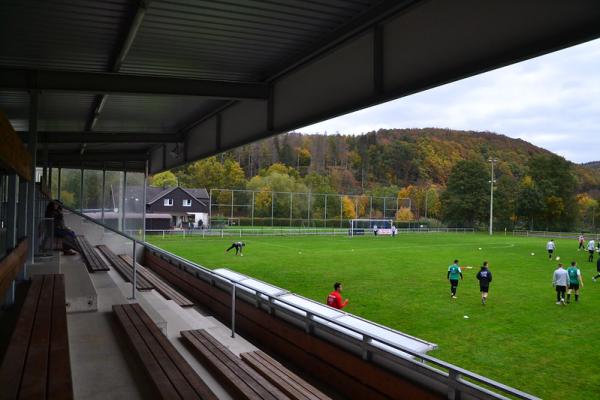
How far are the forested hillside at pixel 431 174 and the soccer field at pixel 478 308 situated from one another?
172 feet

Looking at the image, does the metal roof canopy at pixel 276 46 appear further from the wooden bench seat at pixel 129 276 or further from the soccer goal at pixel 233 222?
the soccer goal at pixel 233 222

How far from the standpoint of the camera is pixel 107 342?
5.49 meters

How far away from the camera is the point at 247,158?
461ft

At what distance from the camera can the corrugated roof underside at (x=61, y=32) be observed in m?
5.23

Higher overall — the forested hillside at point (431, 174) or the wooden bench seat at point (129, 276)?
the forested hillside at point (431, 174)

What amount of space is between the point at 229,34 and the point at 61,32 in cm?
213

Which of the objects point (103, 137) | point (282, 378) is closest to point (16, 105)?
point (103, 137)

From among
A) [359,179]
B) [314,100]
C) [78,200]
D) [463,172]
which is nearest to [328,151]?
[359,179]

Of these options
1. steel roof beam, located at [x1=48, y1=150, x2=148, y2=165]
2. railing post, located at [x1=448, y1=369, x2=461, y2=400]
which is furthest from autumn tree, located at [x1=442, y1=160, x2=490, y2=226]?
railing post, located at [x1=448, y1=369, x2=461, y2=400]

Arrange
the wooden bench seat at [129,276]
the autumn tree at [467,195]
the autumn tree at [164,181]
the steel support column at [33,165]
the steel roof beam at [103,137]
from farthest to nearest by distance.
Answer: the autumn tree at [164,181]
the autumn tree at [467,195]
the steel roof beam at [103,137]
the wooden bench seat at [129,276]
the steel support column at [33,165]

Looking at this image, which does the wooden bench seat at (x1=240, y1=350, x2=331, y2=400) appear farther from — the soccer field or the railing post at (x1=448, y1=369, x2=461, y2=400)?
the soccer field

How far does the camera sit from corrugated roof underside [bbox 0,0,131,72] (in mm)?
5230

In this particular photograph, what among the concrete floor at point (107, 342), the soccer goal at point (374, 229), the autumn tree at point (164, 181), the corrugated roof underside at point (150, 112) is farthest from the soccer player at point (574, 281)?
the autumn tree at point (164, 181)

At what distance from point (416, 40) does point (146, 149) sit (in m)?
18.6
